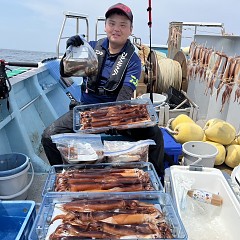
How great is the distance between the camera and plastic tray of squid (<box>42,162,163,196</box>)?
207 centimetres

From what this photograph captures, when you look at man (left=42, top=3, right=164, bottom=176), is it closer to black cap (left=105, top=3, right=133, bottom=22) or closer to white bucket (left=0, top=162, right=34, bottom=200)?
black cap (left=105, top=3, right=133, bottom=22)

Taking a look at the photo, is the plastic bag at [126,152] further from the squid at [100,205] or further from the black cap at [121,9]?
the black cap at [121,9]

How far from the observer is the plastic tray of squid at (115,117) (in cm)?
276

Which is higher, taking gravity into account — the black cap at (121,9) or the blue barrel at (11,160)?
the black cap at (121,9)

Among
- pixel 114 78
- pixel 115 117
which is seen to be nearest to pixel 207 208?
pixel 115 117

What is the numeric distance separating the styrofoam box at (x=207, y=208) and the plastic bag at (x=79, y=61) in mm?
1509

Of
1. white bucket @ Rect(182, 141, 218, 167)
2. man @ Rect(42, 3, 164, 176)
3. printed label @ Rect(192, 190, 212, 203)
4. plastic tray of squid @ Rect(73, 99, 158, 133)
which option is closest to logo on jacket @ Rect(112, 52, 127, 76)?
man @ Rect(42, 3, 164, 176)

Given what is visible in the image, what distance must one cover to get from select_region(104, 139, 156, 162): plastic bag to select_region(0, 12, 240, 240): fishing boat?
4.56ft

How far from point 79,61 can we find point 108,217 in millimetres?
1906

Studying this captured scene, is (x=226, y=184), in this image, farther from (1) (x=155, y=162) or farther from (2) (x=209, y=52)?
(2) (x=209, y=52)

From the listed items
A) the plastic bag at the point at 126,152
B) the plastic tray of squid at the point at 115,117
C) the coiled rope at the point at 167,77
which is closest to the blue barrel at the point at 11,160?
the plastic tray of squid at the point at 115,117

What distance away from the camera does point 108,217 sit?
1.73 m

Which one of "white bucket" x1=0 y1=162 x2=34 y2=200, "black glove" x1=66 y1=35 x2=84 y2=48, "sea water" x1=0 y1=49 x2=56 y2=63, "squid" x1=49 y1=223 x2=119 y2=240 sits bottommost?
"white bucket" x1=0 y1=162 x2=34 y2=200

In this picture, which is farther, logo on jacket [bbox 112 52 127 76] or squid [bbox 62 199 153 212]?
logo on jacket [bbox 112 52 127 76]
